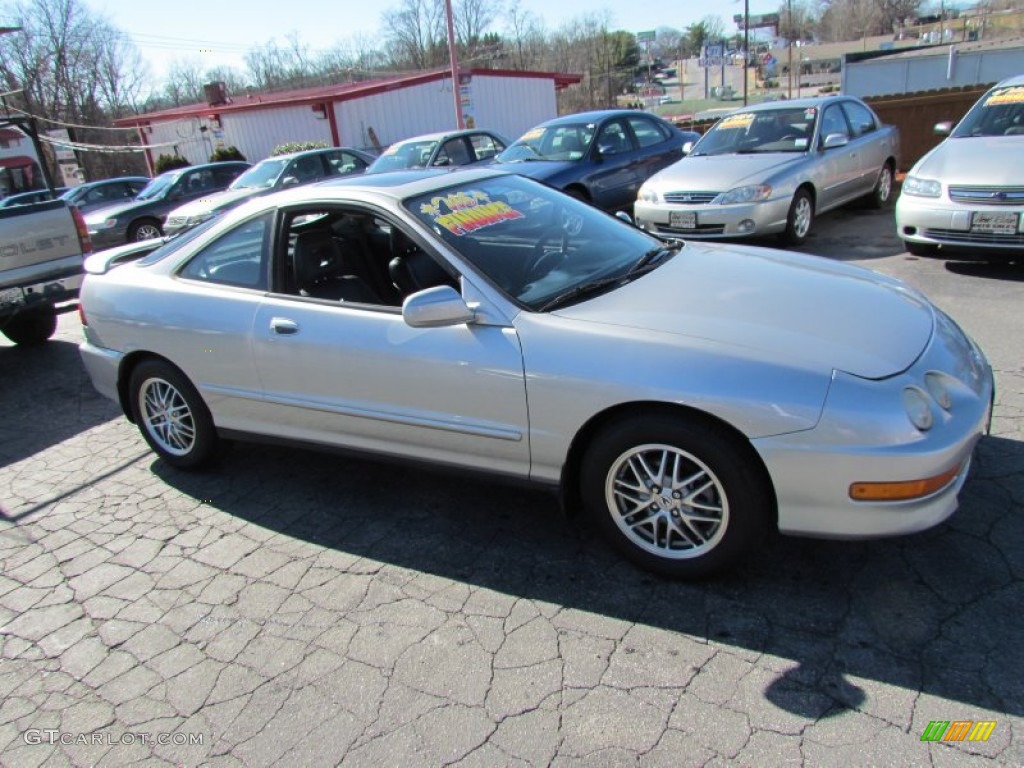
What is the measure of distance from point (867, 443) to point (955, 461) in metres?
0.36

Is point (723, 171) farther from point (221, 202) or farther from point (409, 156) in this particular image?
point (221, 202)

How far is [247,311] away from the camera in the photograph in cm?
358

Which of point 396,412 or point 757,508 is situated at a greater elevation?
point 396,412

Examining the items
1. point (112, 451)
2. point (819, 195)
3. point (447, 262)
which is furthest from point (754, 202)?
point (112, 451)

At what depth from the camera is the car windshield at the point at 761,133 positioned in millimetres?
8430

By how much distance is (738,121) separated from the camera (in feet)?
29.4

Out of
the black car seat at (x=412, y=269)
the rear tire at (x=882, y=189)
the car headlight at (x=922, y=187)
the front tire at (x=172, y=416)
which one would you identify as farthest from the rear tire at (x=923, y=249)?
the front tire at (x=172, y=416)

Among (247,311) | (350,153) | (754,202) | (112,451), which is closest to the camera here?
(247,311)

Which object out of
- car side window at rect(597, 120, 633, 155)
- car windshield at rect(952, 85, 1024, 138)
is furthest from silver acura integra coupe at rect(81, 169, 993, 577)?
car side window at rect(597, 120, 633, 155)

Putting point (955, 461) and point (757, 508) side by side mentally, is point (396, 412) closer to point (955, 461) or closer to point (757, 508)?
point (757, 508)

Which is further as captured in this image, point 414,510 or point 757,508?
point 414,510

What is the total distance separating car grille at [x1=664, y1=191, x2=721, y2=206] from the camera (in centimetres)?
764

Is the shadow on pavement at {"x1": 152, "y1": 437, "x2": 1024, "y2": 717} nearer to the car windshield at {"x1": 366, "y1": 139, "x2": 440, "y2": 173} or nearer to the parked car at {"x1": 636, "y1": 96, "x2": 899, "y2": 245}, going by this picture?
the parked car at {"x1": 636, "y1": 96, "x2": 899, "y2": 245}

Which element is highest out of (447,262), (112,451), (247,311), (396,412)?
(447,262)
